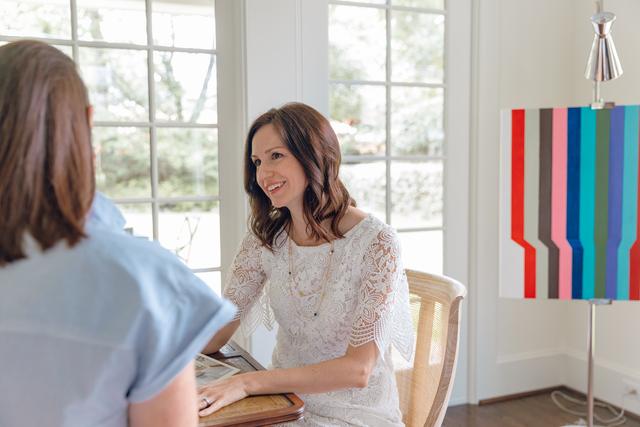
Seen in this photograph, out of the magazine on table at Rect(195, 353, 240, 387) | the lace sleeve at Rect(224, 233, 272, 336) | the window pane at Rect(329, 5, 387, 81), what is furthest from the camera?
the window pane at Rect(329, 5, 387, 81)

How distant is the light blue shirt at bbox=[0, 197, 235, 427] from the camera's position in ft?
2.33

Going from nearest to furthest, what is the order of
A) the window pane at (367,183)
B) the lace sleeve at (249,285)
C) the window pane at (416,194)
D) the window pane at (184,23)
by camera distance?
the lace sleeve at (249,285) < the window pane at (184,23) < the window pane at (367,183) < the window pane at (416,194)

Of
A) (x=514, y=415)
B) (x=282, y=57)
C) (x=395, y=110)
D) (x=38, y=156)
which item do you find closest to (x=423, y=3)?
(x=395, y=110)

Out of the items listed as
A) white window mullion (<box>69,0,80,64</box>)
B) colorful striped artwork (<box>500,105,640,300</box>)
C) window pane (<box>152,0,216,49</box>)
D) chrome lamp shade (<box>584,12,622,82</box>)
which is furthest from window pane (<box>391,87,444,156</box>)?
white window mullion (<box>69,0,80,64</box>)

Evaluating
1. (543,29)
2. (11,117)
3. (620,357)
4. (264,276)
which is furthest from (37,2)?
(620,357)

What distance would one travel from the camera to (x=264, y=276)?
196cm

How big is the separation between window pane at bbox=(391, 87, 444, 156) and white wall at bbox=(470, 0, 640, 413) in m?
0.19

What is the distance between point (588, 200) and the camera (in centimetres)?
248

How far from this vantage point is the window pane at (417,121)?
9.88 feet

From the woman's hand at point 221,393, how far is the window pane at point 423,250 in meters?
1.72

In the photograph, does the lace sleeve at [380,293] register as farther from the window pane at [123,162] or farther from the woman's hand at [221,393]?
the window pane at [123,162]

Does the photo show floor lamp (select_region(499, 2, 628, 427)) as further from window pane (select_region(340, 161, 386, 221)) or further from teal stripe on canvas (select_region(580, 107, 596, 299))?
window pane (select_region(340, 161, 386, 221))

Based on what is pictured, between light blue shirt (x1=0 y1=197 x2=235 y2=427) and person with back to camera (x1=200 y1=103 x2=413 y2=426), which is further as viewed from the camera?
person with back to camera (x1=200 y1=103 x2=413 y2=426)

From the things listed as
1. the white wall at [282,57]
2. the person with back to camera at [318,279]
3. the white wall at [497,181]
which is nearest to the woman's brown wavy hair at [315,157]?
the person with back to camera at [318,279]
